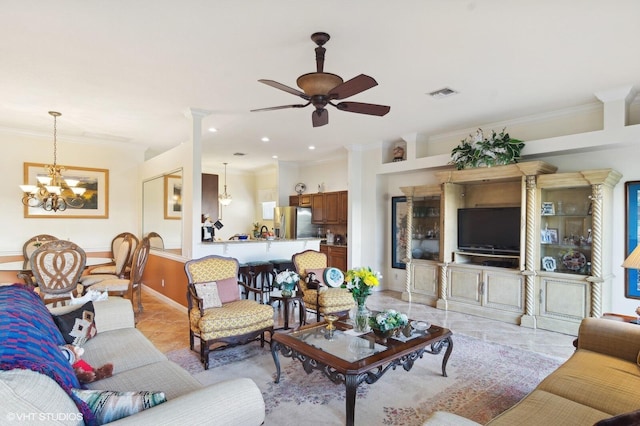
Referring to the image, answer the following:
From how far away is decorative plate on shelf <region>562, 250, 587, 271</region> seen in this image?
14.5 feet

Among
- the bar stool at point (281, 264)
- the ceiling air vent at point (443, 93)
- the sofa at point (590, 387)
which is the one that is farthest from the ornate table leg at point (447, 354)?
the bar stool at point (281, 264)

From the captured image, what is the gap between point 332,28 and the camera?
2.69m

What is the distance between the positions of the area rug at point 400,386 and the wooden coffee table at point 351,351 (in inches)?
8.3

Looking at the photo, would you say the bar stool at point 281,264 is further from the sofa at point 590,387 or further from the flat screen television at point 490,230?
the sofa at point 590,387

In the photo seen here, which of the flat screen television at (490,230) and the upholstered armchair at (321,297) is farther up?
the flat screen television at (490,230)

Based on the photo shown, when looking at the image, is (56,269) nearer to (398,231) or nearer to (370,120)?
(370,120)

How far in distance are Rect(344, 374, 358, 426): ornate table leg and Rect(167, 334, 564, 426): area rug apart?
0.20 metres

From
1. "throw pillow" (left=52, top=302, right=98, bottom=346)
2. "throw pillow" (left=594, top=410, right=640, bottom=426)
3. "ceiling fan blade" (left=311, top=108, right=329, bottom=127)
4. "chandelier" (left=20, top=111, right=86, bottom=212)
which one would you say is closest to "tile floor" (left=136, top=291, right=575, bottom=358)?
"throw pillow" (left=52, top=302, right=98, bottom=346)

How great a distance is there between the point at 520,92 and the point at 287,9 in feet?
9.97

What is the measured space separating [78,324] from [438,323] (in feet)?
13.4

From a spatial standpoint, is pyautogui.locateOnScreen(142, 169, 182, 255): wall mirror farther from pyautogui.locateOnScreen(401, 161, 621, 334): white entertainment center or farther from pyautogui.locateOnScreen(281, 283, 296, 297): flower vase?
pyautogui.locateOnScreen(401, 161, 621, 334): white entertainment center

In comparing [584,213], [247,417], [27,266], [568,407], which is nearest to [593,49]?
[584,213]

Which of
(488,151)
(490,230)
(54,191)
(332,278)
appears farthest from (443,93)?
(54,191)

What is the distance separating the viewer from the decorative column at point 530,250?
4574 millimetres
